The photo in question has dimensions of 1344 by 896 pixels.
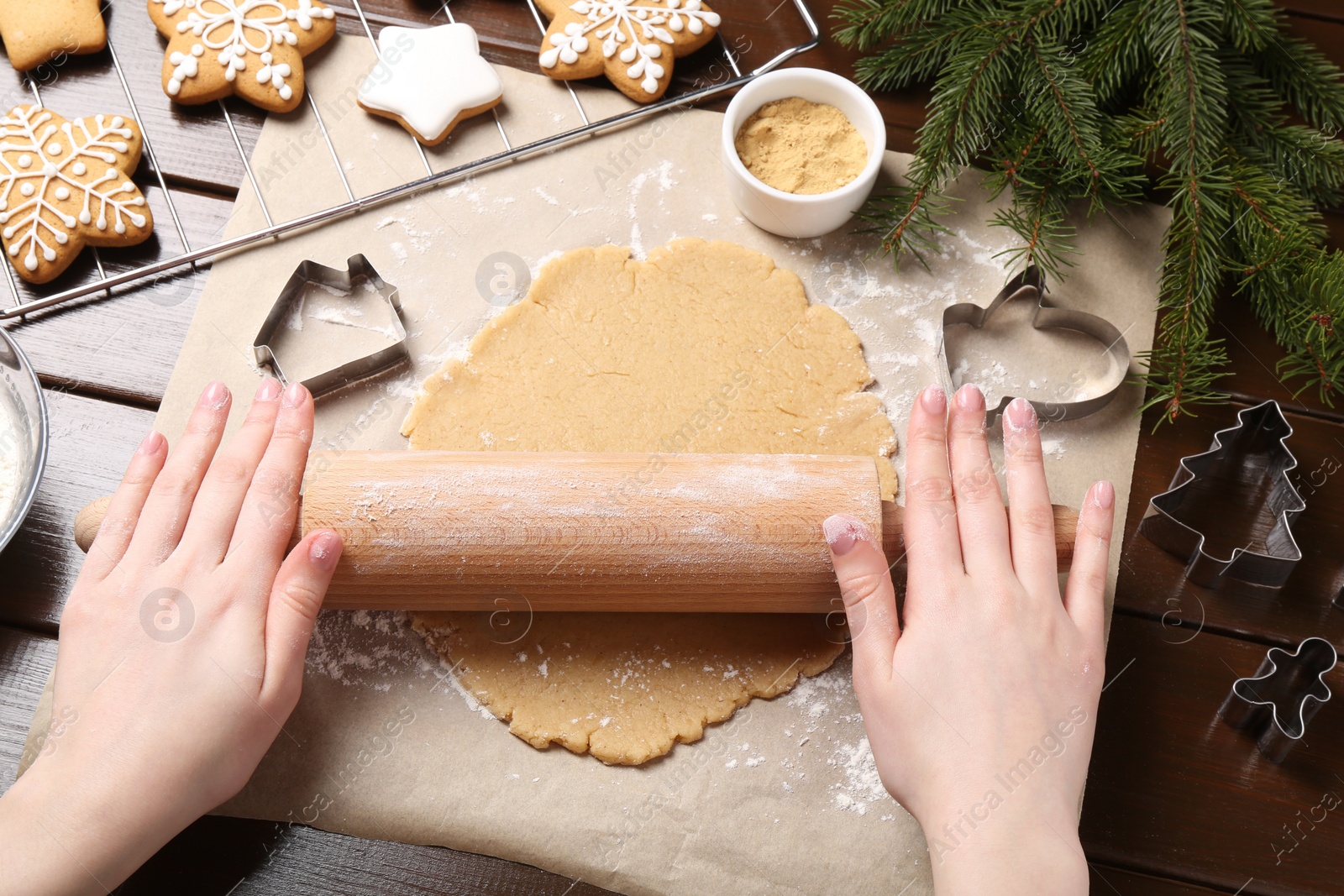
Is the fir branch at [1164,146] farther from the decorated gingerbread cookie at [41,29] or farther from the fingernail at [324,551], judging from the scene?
the decorated gingerbread cookie at [41,29]

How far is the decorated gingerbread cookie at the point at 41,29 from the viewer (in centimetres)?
152

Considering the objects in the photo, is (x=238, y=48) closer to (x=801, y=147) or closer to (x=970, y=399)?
(x=801, y=147)

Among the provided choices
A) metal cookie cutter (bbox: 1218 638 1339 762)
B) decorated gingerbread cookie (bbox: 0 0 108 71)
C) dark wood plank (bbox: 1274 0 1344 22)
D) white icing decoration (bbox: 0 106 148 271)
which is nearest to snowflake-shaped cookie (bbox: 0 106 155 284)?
white icing decoration (bbox: 0 106 148 271)

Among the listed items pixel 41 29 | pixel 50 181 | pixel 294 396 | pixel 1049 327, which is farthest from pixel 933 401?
pixel 41 29

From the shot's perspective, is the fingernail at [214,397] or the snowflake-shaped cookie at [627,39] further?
the snowflake-shaped cookie at [627,39]

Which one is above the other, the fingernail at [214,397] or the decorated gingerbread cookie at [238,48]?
the decorated gingerbread cookie at [238,48]

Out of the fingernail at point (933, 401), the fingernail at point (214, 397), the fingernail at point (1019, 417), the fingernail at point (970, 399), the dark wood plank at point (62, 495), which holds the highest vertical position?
the fingernail at point (214, 397)

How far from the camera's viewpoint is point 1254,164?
143cm

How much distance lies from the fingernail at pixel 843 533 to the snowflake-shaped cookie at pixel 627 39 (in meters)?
0.83

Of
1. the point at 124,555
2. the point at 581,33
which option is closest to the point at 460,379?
the point at 124,555

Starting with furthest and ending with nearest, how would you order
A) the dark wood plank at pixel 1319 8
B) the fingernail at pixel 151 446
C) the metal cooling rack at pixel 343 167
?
the dark wood plank at pixel 1319 8, the metal cooling rack at pixel 343 167, the fingernail at pixel 151 446

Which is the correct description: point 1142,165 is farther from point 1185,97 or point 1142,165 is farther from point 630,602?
point 630,602

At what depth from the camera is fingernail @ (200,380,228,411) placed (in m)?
1.24

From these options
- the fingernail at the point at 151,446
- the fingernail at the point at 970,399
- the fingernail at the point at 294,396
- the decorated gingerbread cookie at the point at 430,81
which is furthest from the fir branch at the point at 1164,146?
the fingernail at the point at 151,446
